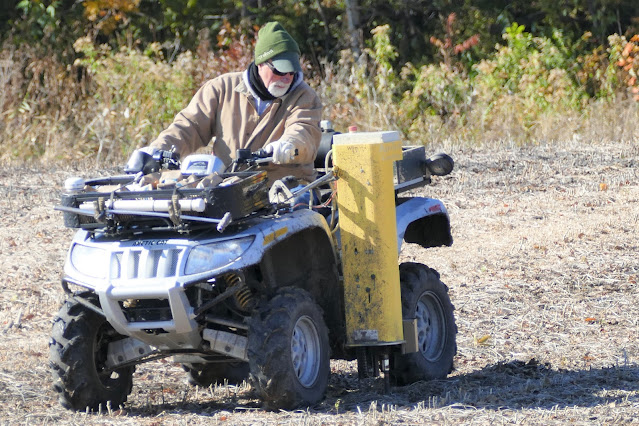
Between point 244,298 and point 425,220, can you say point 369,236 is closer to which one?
point 244,298

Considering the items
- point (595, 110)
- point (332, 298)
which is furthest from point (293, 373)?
point (595, 110)

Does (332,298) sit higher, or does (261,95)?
(261,95)

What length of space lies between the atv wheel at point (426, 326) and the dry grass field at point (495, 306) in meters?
0.11

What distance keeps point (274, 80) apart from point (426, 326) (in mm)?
1626

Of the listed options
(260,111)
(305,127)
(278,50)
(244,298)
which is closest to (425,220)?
(305,127)

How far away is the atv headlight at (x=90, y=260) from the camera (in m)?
5.07

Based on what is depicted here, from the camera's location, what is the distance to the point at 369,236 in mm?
5527

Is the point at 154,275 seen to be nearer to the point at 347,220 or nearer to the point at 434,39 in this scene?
the point at 347,220

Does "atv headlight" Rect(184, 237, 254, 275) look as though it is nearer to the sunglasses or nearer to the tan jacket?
the tan jacket

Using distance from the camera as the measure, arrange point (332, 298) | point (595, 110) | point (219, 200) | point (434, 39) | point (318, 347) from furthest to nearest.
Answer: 1. point (434, 39)
2. point (595, 110)
3. point (332, 298)
4. point (318, 347)
5. point (219, 200)

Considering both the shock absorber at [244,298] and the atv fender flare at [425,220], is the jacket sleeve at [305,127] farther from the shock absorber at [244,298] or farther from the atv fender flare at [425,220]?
the shock absorber at [244,298]

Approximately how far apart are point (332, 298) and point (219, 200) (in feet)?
3.81

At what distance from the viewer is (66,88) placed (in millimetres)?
15734

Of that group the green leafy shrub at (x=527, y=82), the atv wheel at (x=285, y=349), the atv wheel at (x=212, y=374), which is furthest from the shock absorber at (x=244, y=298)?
the green leafy shrub at (x=527, y=82)
